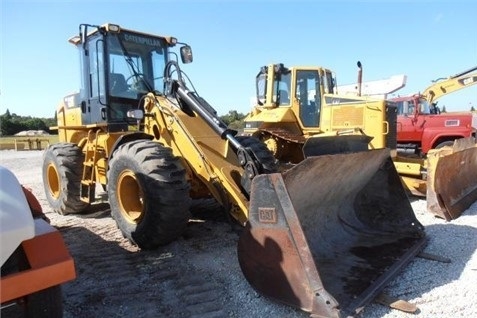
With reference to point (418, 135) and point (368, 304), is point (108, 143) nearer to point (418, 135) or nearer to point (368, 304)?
point (368, 304)

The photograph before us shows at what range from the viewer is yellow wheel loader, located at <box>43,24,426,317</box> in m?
3.02

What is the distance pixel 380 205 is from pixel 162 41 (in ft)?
12.7

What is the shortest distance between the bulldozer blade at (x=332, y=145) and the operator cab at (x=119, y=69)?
2.75 meters

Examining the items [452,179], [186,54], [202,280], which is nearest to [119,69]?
[186,54]

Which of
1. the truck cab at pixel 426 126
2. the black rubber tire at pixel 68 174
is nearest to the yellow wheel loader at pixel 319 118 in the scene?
the truck cab at pixel 426 126

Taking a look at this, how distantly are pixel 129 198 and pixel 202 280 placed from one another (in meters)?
1.43

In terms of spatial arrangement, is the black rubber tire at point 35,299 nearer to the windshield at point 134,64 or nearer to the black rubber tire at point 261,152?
the black rubber tire at point 261,152

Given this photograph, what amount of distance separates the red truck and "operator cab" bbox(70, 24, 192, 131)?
7217 millimetres

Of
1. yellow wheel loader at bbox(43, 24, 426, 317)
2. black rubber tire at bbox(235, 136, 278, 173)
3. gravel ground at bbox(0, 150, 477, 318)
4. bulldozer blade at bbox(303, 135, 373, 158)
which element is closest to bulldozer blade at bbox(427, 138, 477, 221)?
gravel ground at bbox(0, 150, 477, 318)

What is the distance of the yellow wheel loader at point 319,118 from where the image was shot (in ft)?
22.4

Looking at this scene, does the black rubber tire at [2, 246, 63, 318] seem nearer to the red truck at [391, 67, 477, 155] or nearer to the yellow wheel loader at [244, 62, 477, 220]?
the yellow wheel loader at [244, 62, 477, 220]

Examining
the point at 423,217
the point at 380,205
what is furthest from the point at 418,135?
the point at 380,205

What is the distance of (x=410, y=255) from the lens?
12.6 ft

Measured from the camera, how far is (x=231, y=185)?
4066 millimetres
